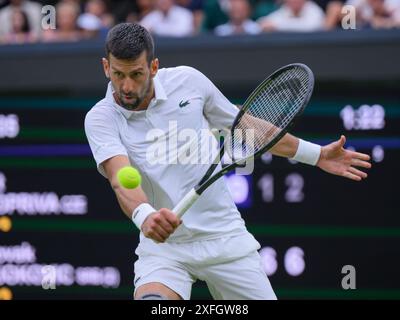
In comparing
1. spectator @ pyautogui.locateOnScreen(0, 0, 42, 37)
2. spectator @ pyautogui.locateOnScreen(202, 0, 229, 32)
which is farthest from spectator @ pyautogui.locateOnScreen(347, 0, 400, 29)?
spectator @ pyautogui.locateOnScreen(0, 0, 42, 37)

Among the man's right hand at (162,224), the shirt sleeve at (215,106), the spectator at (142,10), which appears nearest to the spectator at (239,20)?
the spectator at (142,10)

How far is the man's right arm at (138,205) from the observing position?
5125 millimetres

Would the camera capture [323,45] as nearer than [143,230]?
No

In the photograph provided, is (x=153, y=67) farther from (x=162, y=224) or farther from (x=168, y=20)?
(x=168, y=20)

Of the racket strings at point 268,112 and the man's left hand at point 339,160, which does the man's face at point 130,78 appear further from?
the man's left hand at point 339,160

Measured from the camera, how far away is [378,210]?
862 centimetres

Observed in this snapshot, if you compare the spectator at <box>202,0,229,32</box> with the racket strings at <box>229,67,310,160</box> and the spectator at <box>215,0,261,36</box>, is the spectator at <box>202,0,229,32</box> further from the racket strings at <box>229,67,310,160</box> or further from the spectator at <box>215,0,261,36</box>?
the racket strings at <box>229,67,310,160</box>

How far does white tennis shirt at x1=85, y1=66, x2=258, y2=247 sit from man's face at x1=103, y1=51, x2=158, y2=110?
5.0 inches

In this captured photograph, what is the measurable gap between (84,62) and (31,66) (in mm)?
436

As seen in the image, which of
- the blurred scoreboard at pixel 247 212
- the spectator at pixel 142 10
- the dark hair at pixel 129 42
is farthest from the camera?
the spectator at pixel 142 10

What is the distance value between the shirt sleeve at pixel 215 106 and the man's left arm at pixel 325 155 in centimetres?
29
